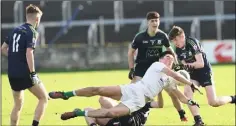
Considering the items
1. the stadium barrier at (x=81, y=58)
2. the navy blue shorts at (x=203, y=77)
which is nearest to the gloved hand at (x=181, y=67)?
the navy blue shorts at (x=203, y=77)

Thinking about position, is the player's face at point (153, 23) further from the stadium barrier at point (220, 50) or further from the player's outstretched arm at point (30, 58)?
the stadium barrier at point (220, 50)

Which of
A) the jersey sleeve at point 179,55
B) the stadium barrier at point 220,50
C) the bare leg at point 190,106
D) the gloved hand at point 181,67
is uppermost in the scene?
the jersey sleeve at point 179,55

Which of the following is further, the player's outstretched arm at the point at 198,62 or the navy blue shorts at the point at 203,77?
the navy blue shorts at the point at 203,77

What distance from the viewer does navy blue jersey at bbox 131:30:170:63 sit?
13.6 m

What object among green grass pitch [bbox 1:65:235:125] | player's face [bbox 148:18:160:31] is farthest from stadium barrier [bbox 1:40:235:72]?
player's face [bbox 148:18:160:31]

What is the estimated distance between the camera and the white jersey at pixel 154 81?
34.2 ft

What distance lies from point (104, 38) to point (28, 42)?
99.9ft

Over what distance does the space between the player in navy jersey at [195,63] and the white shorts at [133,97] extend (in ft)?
7.13

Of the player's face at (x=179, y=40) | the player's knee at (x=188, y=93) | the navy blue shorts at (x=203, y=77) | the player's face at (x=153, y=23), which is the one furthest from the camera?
the player's face at (x=153, y=23)

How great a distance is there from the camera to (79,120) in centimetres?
1380

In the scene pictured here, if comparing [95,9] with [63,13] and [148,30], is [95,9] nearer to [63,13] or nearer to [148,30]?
[63,13]

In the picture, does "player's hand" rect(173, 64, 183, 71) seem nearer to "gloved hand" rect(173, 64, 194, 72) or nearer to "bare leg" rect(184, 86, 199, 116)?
"gloved hand" rect(173, 64, 194, 72)

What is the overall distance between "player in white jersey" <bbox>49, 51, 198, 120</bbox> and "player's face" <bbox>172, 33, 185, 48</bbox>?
1.44 m

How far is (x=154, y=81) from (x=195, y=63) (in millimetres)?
2141
